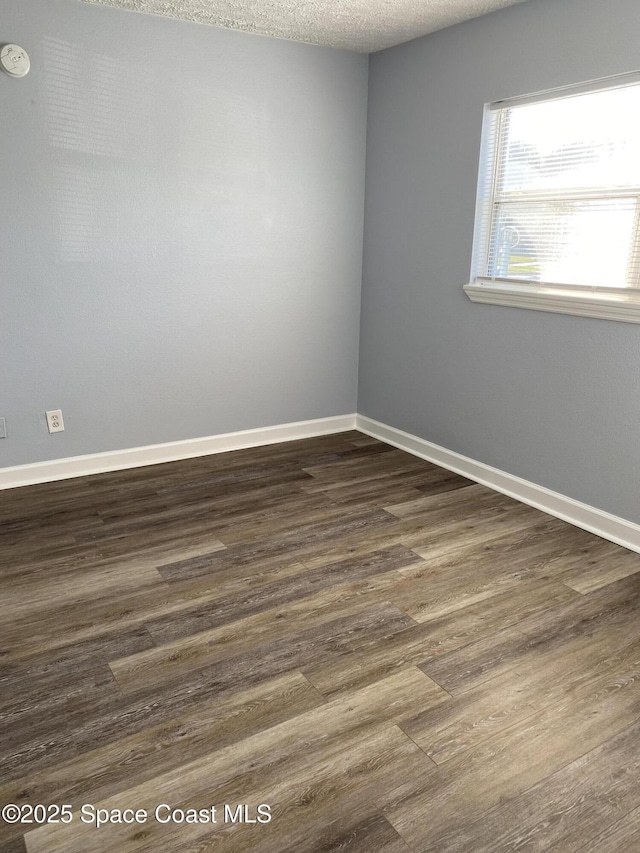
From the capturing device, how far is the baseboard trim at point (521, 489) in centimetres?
302

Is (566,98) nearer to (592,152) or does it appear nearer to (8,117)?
(592,152)

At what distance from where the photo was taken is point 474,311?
11.9ft

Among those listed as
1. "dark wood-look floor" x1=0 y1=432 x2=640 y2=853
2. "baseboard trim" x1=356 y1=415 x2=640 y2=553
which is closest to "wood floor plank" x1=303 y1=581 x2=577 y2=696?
"dark wood-look floor" x1=0 y1=432 x2=640 y2=853

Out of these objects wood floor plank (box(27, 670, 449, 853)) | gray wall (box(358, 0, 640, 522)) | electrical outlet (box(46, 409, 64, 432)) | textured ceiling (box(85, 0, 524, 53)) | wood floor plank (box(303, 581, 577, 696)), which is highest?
textured ceiling (box(85, 0, 524, 53))

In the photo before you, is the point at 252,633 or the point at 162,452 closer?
the point at 252,633

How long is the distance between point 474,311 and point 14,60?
2.57 metres

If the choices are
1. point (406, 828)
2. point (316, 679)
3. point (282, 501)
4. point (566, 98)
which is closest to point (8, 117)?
point (282, 501)

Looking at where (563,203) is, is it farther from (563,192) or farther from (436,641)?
(436,641)

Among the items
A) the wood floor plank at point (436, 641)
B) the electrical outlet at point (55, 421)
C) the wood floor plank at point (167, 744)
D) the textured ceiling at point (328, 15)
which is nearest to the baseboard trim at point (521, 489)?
the wood floor plank at point (436, 641)

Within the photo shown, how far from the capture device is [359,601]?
2520mm

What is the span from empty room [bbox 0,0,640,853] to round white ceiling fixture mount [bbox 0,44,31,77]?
0.05ft

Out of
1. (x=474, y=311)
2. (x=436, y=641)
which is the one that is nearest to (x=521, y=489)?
(x=474, y=311)

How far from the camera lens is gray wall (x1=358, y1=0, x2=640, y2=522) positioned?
2.94 metres

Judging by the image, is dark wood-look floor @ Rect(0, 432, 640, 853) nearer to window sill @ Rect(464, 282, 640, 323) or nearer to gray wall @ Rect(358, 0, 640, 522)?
gray wall @ Rect(358, 0, 640, 522)
